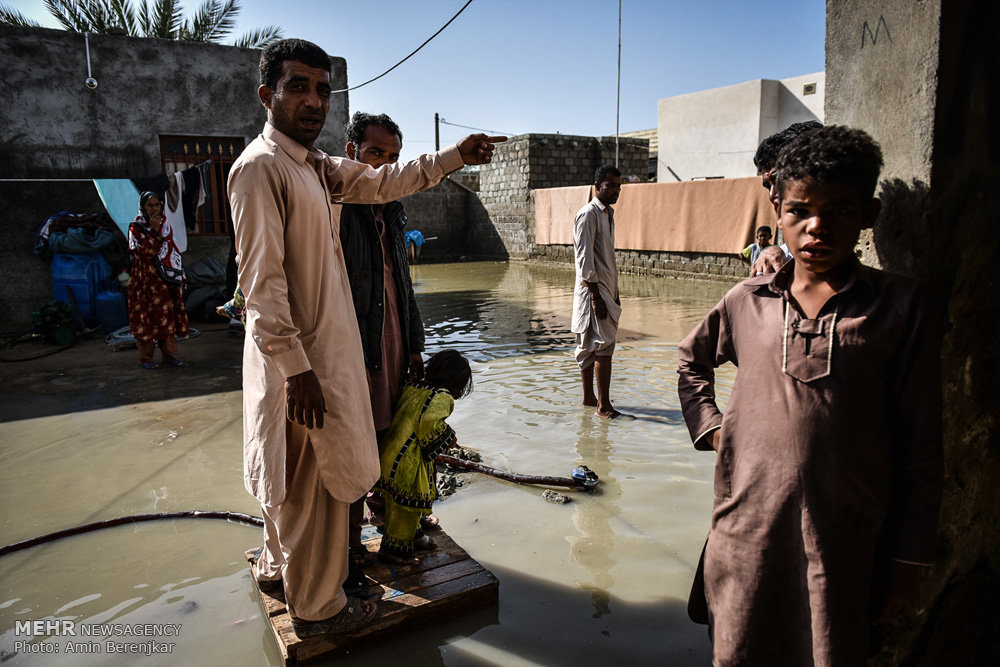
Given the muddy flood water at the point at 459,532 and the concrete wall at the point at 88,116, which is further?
the concrete wall at the point at 88,116

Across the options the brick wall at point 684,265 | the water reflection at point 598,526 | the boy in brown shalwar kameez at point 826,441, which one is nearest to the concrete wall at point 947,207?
the boy in brown shalwar kameez at point 826,441

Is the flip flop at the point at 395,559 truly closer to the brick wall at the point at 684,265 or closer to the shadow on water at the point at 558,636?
the shadow on water at the point at 558,636

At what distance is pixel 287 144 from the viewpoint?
2.12 meters

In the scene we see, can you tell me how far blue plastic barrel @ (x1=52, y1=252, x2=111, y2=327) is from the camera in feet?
27.9

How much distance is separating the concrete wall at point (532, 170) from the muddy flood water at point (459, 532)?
14.0 m

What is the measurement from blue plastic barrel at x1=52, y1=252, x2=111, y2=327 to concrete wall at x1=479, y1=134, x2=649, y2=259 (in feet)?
41.3

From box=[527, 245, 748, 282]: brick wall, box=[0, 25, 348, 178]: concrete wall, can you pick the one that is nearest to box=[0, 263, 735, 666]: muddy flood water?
box=[0, 25, 348, 178]: concrete wall

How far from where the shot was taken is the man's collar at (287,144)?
83.2 inches

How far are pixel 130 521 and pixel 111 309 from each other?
6.45 metres

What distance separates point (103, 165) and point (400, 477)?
9.26 metres

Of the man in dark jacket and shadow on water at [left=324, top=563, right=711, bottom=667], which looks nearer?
shadow on water at [left=324, top=563, right=711, bottom=667]

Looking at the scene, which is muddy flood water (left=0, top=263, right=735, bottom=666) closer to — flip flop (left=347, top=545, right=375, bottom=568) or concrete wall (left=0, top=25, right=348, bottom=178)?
flip flop (left=347, top=545, right=375, bottom=568)

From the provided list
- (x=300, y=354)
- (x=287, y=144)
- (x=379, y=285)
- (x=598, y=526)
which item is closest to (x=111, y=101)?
(x=379, y=285)

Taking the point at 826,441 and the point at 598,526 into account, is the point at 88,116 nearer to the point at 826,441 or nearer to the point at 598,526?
the point at 598,526
